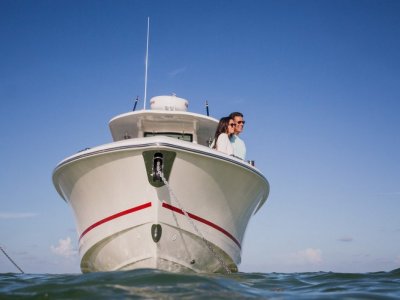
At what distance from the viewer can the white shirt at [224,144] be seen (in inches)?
263

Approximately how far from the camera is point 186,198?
19.2ft

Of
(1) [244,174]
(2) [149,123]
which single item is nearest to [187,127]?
(2) [149,123]

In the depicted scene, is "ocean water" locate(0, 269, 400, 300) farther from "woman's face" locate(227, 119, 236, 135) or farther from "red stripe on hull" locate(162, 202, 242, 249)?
"woman's face" locate(227, 119, 236, 135)

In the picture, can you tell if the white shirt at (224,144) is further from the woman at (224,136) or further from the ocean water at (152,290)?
the ocean water at (152,290)

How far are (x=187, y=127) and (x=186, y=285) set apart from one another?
5.20 metres

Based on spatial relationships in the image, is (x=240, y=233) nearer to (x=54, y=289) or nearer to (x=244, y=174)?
(x=244, y=174)

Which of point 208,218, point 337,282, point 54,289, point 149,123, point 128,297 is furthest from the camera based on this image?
point 149,123

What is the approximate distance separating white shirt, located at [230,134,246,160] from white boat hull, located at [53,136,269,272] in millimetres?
925

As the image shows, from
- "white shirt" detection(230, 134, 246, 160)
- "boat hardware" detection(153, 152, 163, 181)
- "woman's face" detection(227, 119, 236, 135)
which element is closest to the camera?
"boat hardware" detection(153, 152, 163, 181)

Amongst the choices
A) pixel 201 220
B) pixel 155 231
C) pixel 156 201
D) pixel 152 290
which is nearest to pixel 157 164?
pixel 156 201

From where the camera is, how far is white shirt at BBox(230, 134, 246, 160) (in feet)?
23.6

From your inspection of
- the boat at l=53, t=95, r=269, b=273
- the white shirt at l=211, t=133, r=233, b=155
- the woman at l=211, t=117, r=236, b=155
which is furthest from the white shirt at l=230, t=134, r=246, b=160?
the boat at l=53, t=95, r=269, b=273

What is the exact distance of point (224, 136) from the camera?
6781 mm

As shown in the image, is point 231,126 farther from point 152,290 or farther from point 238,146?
point 152,290
